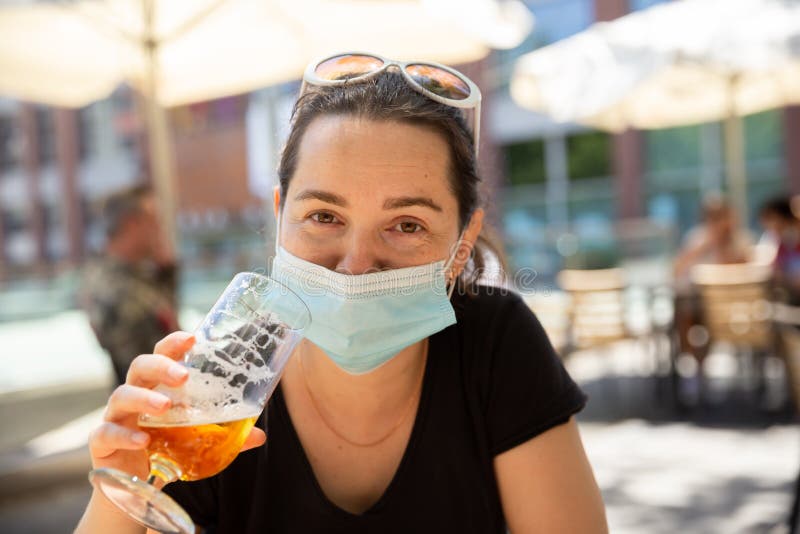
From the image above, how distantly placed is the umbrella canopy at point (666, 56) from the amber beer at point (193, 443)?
5266mm

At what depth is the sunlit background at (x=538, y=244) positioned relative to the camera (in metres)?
4.38

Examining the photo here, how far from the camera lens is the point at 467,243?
5.67 feet

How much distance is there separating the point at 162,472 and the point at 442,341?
0.79 meters

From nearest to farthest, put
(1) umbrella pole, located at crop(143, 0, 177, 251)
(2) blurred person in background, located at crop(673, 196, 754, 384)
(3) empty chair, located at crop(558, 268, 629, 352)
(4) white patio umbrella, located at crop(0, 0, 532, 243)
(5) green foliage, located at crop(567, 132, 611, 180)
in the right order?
(1) umbrella pole, located at crop(143, 0, 177, 251) → (4) white patio umbrella, located at crop(0, 0, 532, 243) → (2) blurred person in background, located at crop(673, 196, 754, 384) → (3) empty chair, located at crop(558, 268, 629, 352) → (5) green foliage, located at crop(567, 132, 611, 180)

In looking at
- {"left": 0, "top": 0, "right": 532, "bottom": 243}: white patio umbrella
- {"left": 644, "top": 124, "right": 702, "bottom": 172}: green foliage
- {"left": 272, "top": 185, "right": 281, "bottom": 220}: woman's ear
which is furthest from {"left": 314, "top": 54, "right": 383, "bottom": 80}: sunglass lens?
{"left": 644, "top": 124, "right": 702, "bottom": 172}: green foliage

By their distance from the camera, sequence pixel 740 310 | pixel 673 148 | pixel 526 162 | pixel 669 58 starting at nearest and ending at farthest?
pixel 669 58
pixel 740 310
pixel 673 148
pixel 526 162

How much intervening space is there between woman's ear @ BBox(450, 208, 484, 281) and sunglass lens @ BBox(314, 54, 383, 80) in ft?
1.42

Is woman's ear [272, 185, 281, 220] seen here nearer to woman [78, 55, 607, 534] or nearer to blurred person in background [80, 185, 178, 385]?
woman [78, 55, 607, 534]

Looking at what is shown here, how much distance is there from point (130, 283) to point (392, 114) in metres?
3.33

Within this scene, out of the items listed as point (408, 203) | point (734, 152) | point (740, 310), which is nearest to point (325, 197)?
point (408, 203)

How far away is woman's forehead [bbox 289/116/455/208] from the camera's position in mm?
1455

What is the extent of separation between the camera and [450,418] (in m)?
1.60

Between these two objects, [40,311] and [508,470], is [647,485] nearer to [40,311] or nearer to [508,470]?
[508,470]

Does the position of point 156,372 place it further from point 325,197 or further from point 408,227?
point 408,227
